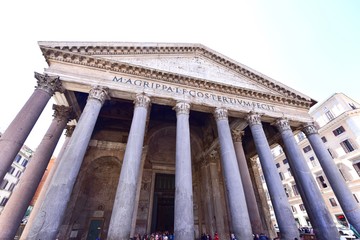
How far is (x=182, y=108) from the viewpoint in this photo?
854 cm

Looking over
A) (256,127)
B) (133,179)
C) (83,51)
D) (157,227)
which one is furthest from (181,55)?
(157,227)

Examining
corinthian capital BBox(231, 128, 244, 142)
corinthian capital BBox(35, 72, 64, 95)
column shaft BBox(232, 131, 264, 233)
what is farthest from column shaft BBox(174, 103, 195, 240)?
corinthian capital BBox(35, 72, 64, 95)

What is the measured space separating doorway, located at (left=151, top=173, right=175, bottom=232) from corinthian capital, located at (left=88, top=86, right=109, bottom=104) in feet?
23.5

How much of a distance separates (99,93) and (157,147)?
7.06 m

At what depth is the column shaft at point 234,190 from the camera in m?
6.20

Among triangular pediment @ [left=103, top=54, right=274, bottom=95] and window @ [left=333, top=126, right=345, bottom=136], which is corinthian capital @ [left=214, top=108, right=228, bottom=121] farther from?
window @ [left=333, top=126, right=345, bottom=136]

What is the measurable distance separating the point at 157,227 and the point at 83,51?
10.9 metres

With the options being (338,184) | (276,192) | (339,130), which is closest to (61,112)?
(276,192)

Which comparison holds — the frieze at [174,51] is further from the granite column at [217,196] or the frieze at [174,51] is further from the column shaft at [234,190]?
the granite column at [217,196]

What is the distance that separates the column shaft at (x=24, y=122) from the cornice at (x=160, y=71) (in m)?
1.47

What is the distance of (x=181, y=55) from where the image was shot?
1113 centimetres

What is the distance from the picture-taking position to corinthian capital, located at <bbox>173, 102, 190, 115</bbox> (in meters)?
8.48

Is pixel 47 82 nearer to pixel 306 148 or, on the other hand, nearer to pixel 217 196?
pixel 217 196

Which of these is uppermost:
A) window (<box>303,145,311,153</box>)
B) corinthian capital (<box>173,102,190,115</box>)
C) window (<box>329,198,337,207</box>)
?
window (<box>303,145,311,153</box>)
